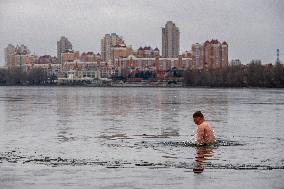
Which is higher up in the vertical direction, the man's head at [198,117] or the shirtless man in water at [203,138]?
the man's head at [198,117]

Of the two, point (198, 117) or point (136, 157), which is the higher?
point (198, 117)

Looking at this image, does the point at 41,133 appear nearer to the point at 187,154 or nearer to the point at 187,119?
the point at 187,154

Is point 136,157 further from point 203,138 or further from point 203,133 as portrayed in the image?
point 203,138

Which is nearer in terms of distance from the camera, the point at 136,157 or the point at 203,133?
the point at 136,157

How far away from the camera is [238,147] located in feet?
70.0

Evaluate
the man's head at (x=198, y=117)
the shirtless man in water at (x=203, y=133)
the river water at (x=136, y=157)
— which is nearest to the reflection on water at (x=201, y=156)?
the river water at (x=136, y=157)

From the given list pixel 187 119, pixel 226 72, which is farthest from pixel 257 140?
pixel 226 72

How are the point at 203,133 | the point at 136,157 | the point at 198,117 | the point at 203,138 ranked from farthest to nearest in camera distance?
the point at 203,138
the point at 203,133
the point at 198,117
the point at 136,157

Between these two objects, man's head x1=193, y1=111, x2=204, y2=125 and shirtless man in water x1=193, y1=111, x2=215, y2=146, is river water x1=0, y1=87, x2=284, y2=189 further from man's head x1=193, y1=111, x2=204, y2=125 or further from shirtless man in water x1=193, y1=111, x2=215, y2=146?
man's head x1=193, y1=111, x2=204, y2=125

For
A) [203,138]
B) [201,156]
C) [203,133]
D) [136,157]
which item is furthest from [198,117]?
[136,157]

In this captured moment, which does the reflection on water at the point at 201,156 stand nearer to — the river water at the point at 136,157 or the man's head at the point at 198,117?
the river water at the point at 136,157

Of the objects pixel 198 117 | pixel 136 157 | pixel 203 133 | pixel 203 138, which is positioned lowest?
pixel 136 157

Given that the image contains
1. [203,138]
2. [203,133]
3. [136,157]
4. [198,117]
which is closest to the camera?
[136,157]

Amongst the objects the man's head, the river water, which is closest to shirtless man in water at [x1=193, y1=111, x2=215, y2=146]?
the man's head
